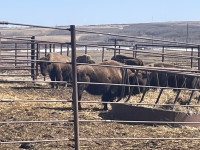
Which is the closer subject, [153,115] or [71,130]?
[71,130]

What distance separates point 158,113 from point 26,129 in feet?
9.11

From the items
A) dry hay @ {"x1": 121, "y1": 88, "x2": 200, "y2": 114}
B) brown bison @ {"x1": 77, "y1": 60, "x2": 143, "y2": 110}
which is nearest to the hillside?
dry hay @ {"x1": 121, "y1": 88, "x2": 200, "y2": 114}

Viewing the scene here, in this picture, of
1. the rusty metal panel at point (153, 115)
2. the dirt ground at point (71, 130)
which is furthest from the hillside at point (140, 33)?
the rusty metal panel at point (153, 115)

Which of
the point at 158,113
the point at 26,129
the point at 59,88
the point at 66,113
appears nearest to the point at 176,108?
the point at 158,113

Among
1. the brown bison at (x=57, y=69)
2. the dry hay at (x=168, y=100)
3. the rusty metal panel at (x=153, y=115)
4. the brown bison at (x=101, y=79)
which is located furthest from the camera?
the brown bison at (x=57, y=69)

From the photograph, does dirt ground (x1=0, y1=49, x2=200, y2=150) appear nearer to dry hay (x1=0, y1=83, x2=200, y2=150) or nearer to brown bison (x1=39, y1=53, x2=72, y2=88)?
dry hay (x1=0, y1=83, x2=200, y2=150)

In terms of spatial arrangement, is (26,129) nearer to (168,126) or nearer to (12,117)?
(12,117)

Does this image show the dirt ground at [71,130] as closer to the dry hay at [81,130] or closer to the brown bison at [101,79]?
the dry hay at [81,130]

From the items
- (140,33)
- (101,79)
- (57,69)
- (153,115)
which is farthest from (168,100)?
(140,33)

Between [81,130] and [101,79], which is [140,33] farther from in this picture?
[81,130]

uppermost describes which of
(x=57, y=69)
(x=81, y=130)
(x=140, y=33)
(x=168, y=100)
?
(x=140, y=33)

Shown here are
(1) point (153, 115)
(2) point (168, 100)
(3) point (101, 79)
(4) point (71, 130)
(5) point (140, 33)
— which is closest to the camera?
(4) point (71, 130)

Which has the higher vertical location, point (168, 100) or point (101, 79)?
point (101, 79)

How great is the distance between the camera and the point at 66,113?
10062 mm
